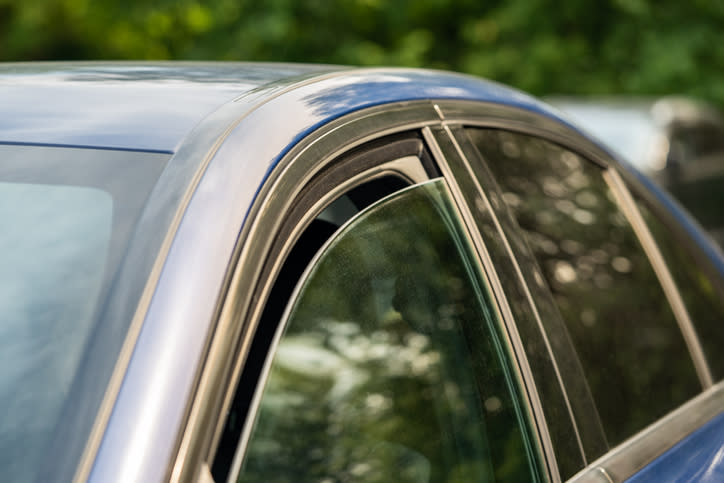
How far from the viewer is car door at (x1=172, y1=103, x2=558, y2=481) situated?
3.66 feet

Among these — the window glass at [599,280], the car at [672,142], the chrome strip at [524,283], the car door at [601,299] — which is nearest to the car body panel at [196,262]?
the chrome strip at [524,283]

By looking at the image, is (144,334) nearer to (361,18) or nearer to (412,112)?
(412,112)

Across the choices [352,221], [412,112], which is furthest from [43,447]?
[412,112]

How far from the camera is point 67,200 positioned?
1303 mm

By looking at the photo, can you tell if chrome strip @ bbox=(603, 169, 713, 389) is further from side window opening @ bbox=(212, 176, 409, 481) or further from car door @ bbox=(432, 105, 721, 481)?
side window opening @ bbox=(212, 176, 409, 481)

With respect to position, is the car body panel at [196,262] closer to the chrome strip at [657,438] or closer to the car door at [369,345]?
the car door at [369,345]

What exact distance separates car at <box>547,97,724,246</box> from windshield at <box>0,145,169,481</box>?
731cm

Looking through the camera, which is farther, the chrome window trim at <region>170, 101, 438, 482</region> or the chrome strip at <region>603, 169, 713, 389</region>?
the chrome strip at <region>603, 169, 713, 389</region>

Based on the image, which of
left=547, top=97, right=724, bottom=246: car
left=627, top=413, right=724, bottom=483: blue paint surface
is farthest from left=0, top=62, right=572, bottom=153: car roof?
left=547, top=97, right=724, bottom=246: car

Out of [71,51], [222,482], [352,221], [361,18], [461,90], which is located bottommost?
[222,482]

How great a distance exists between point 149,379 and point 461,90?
1.09m

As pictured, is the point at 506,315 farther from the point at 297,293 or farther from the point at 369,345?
the point at 297,293

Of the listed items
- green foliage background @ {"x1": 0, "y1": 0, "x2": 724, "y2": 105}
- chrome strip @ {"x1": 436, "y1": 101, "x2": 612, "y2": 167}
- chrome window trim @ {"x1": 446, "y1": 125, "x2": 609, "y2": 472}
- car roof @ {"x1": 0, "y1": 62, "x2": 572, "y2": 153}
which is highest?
green foliage background @ {"x1": 0, "y1": 0, "x2": 724, "y2": 105}

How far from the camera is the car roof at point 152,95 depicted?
4.40 feet
